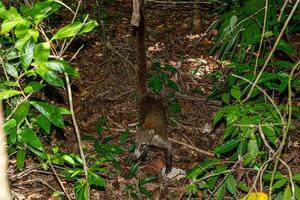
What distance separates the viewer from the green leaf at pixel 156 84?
5.07 metres

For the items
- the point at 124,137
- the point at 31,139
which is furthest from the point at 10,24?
the point at 124,137

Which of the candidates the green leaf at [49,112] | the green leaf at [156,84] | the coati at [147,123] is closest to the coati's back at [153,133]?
the coati at [147,123]

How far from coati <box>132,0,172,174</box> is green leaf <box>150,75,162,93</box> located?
342mm

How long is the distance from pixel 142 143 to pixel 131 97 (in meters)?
1.07

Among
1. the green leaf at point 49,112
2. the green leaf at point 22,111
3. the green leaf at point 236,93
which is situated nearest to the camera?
the green leaf at point 22,111

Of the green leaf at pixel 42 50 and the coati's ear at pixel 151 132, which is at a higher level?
the green leaf at pixel 42 50

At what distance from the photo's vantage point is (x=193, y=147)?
466 cm

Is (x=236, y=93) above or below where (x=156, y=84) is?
above

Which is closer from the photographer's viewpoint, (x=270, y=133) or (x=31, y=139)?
(x=31, y=139)

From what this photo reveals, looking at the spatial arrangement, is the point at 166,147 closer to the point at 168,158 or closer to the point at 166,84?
the point at 168,158

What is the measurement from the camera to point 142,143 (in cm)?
445

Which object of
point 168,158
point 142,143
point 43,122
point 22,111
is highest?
point 22,111

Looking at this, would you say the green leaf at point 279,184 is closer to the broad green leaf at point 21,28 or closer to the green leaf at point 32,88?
the green leaf at point 32,88

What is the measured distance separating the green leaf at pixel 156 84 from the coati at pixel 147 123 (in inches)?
13.5
